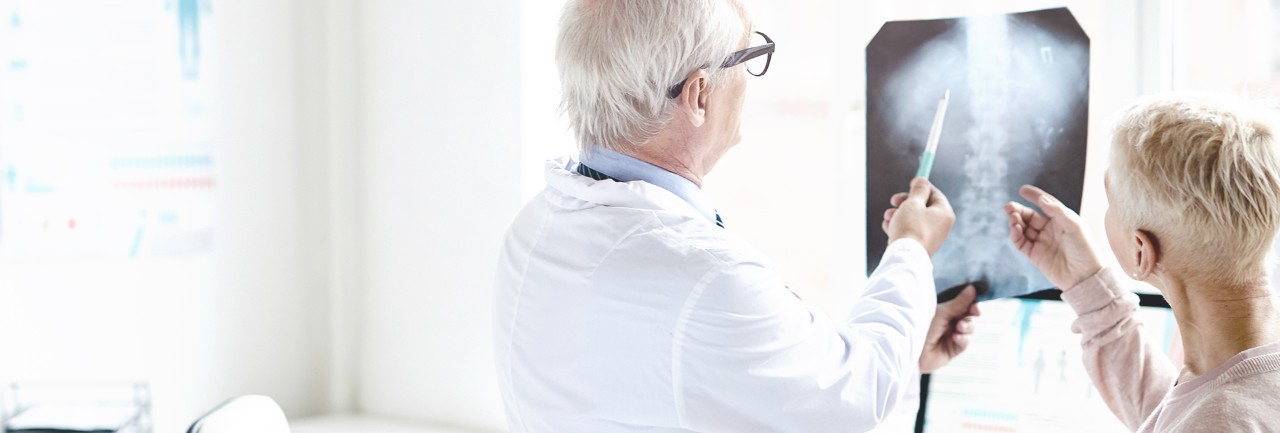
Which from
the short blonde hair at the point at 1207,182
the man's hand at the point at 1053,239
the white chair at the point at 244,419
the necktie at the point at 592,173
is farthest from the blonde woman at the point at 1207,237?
the white chair at the point at 244,419

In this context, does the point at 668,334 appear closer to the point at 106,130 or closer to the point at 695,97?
the point at 695,97

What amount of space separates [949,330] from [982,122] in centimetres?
33

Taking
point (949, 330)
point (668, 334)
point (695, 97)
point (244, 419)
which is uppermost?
point (695, 97)

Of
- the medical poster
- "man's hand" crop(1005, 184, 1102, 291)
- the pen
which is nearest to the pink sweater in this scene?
"man's hand" crop(1005, 184, 1102, 291)

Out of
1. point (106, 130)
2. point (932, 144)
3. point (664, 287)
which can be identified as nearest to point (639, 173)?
point (664, 287)

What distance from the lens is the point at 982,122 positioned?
1.66 metres

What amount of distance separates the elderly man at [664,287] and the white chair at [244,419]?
53 cm

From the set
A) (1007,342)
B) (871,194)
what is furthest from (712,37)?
(1007,342)

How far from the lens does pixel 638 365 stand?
1133mm

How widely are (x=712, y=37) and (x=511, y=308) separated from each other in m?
0.40

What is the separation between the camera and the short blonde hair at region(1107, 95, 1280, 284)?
A: 3.78 feet

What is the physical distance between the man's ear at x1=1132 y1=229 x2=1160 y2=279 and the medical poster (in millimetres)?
2105

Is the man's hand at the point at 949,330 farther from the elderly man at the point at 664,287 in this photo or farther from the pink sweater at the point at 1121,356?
the elderly man at the point at 664,287

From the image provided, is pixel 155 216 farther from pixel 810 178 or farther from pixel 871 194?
pixel 871 194
